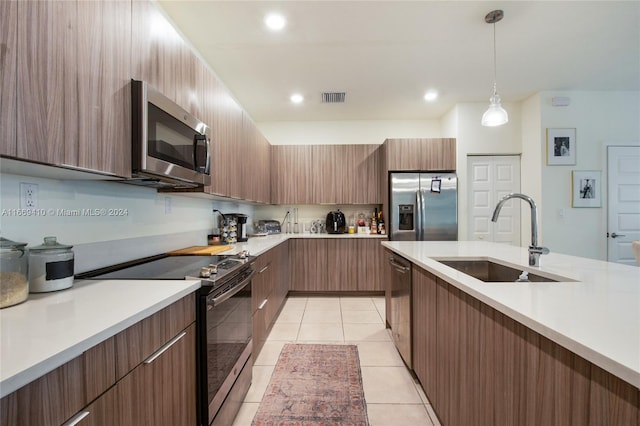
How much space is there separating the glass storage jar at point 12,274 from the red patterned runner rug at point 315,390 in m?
1.29

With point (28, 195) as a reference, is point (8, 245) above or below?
below

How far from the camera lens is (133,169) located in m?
1.17

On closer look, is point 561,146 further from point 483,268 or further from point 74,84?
point 74,84

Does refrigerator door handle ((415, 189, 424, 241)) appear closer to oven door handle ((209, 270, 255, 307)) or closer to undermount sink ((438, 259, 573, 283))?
undermount sink ((438, 259, 573, 283))

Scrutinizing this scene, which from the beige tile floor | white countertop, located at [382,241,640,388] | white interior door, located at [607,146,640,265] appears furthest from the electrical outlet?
white interior door, located at [607,146,640,265]

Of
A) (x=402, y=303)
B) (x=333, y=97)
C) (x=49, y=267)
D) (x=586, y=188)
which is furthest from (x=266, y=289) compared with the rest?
(x=586, y=188)

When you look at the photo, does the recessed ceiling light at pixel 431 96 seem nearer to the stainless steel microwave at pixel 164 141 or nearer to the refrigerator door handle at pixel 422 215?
the refrigerator door handle at pixel 422 215

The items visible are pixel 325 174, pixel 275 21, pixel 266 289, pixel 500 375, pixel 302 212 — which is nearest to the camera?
pixel 500 375

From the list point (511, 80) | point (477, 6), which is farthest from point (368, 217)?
point (477, 6)

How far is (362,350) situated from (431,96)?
3.24 metres

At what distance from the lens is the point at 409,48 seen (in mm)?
2494

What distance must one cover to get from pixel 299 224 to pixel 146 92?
329cm

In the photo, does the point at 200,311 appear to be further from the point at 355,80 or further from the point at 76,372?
the point at 355,80

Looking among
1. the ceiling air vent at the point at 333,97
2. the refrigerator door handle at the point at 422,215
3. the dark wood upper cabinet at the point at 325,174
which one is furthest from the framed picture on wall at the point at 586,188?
the ceiling air vent at the point at 333,97
